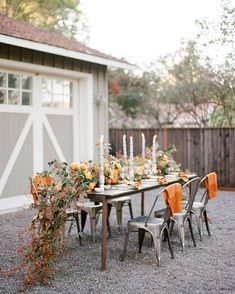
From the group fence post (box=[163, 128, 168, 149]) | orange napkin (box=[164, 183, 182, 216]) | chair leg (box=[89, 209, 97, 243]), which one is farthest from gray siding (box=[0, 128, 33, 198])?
fence post (box=[163, 128, 168, 149])

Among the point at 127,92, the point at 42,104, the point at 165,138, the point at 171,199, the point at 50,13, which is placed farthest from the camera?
the point at 127,92

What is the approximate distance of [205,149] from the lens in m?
11.1

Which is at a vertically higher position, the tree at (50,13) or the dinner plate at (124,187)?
the tree at (50,13)

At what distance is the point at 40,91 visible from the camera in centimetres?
884

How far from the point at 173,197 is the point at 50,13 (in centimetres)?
1299

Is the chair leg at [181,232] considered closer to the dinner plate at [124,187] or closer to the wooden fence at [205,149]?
the dinner plate at [124,187]

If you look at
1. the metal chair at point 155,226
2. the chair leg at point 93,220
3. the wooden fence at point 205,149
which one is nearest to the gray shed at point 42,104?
the wooden fence at point 205,149

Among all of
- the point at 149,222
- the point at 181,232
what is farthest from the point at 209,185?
the point at 149,222

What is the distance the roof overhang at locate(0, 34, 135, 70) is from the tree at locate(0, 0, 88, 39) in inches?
182

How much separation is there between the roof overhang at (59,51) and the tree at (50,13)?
463 centimetres

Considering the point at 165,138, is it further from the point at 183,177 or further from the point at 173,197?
the point at 173,197

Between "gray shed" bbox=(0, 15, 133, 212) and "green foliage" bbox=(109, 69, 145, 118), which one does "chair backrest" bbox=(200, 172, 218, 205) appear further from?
"green foliage" bbox=(109, 69, 145, 118)

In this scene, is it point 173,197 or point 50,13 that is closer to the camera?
point 173,197

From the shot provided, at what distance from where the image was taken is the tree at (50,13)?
1365 cm
